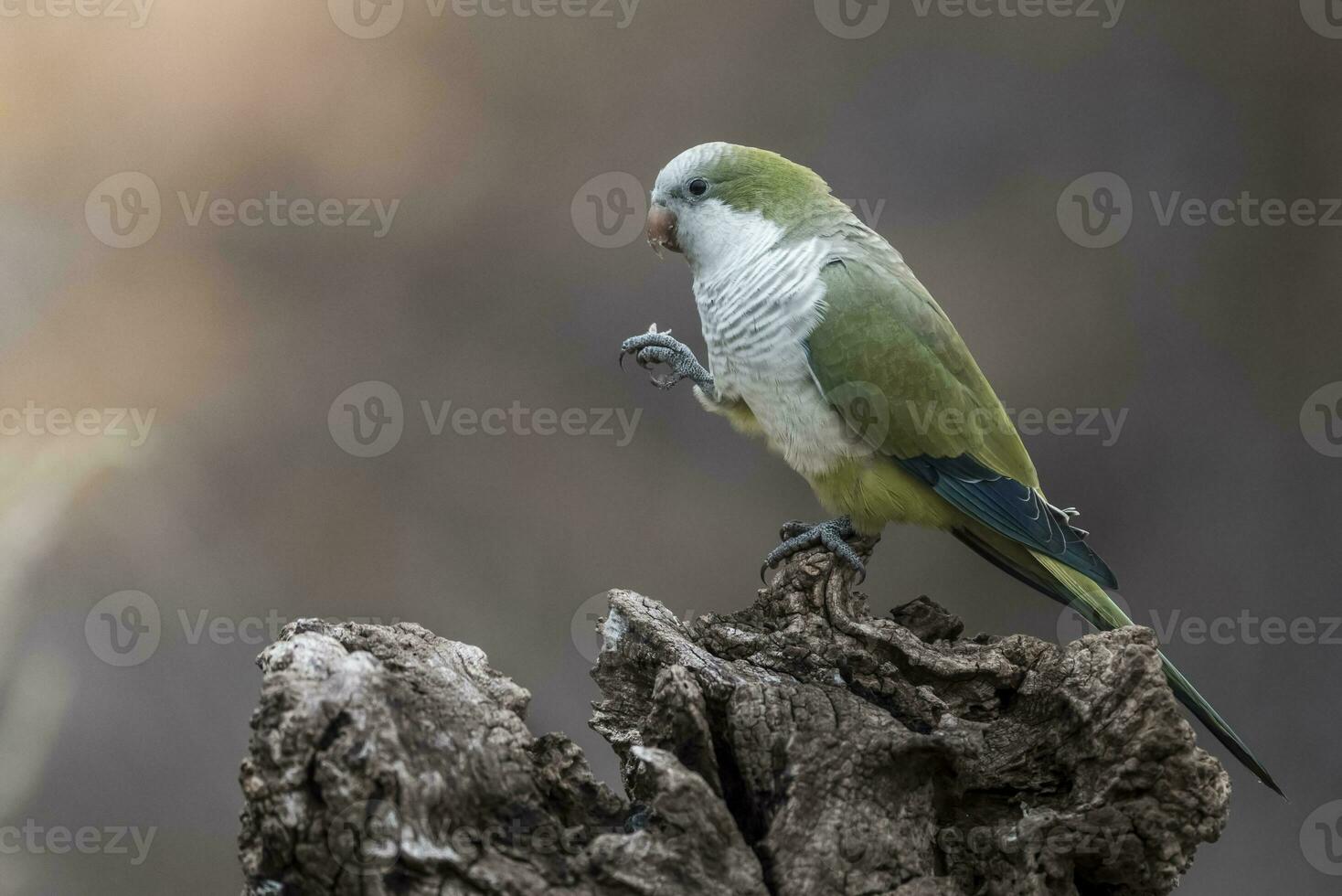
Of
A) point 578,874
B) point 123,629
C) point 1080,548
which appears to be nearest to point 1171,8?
point 1080,548

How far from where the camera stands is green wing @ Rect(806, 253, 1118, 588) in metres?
2.74

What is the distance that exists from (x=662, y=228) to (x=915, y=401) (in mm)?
810

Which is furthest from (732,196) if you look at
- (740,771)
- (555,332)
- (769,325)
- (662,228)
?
(740,771)

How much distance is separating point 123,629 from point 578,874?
2.66 m

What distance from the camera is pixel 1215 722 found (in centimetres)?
252

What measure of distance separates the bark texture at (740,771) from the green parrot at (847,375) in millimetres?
528

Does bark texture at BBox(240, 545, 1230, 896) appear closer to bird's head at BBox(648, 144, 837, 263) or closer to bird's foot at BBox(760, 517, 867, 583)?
bird's foot at BBox(760, 517, 867, 583)

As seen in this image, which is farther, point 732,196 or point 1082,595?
point 732,196

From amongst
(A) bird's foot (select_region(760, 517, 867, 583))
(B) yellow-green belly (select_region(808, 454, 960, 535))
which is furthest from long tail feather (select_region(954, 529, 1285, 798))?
(A) bird's foot (select_region(760, 517, 867, 583))

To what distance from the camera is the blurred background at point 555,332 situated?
12.5ft

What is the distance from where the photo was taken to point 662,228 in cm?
300

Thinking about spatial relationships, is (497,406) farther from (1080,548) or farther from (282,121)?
(1080,548)

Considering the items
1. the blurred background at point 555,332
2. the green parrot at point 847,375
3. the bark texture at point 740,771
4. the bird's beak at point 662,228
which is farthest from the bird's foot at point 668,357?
the bark texture at point 740,771

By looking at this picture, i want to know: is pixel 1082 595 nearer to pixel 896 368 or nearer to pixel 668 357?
pixel 896 368
